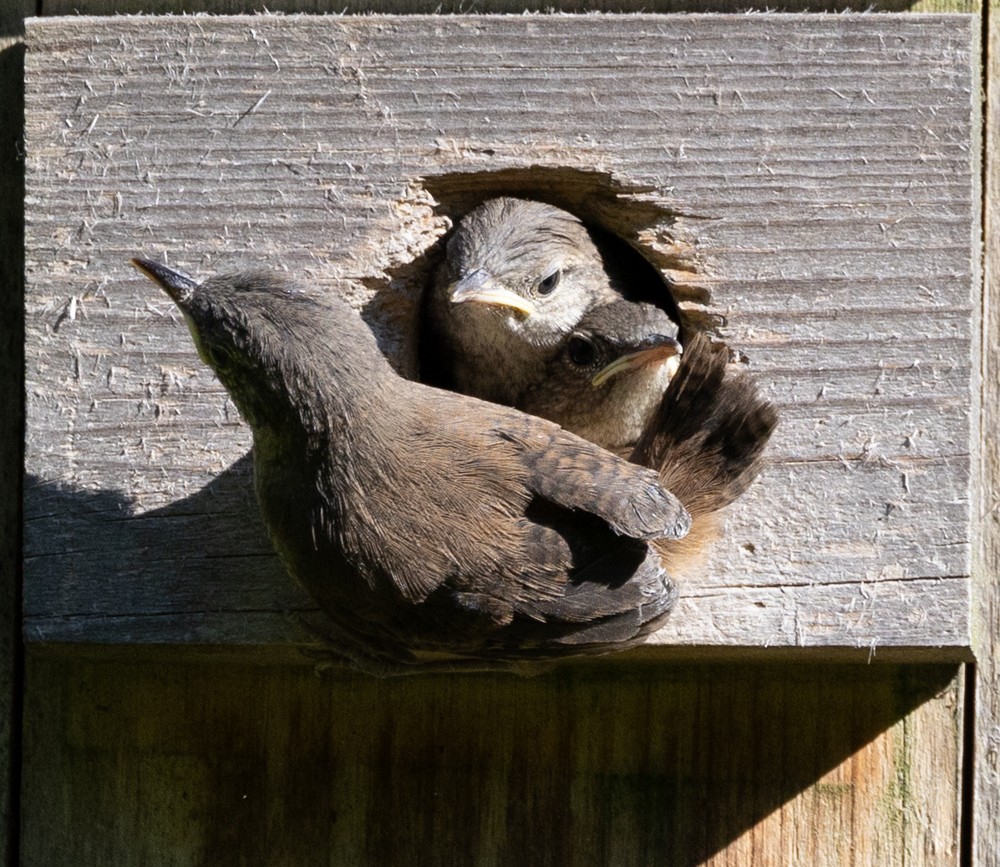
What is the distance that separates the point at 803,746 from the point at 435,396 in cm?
107

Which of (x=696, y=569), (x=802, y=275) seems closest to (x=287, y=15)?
(x=802, y=275)

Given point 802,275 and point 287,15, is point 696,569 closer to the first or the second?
point 802,275

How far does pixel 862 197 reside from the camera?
2787 millimetres

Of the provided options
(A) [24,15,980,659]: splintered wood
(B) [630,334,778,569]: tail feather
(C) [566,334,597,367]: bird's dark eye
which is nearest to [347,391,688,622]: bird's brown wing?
(B) [630,334,778,569]: tail feather

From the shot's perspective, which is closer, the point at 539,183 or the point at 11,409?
the point at 539,183

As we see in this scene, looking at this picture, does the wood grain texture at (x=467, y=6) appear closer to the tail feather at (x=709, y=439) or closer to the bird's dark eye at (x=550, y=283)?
the bird's dark eye at (x=550, y=283)

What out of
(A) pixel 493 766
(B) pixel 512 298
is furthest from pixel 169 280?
(A) pixel 493 766

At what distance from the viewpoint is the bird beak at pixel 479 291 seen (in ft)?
10.3

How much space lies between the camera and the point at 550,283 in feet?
11.3

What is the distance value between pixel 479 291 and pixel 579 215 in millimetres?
275

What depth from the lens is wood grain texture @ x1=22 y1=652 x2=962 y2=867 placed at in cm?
292

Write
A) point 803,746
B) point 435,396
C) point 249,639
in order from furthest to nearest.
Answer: point 803,746, point 249,639, point 435,396

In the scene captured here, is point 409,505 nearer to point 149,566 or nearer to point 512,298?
point 149,566

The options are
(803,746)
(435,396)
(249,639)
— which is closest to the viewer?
(435,396)
